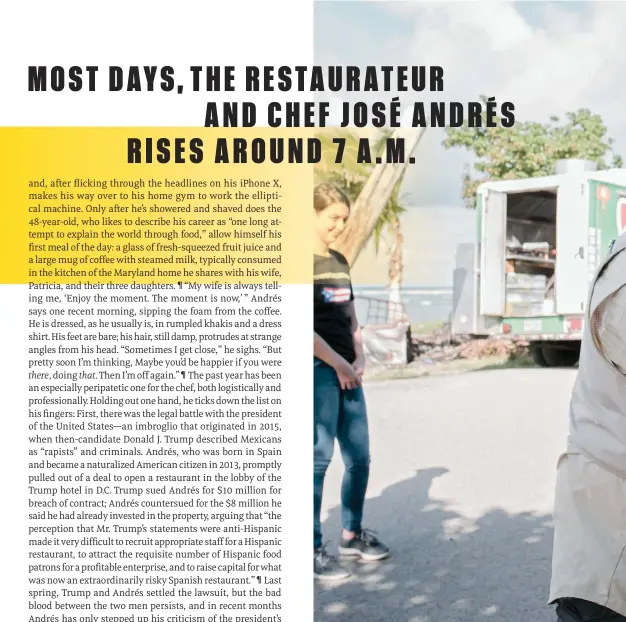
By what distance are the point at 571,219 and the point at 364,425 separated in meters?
4.97

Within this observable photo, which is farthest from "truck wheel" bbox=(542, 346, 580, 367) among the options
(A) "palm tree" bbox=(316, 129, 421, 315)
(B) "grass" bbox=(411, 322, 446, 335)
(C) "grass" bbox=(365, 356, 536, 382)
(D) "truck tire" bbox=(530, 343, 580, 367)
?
(A) "palm tree" bbox=(316, 129, 421, 315)

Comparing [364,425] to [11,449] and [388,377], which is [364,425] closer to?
[11,449]

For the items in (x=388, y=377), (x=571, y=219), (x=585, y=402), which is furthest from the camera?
(x=388, y=377)

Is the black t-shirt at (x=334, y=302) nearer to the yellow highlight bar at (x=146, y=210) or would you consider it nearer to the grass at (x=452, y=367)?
the yellow highlight bar at (x=146, y=210)

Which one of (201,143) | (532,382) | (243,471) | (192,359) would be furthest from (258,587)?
(532,382)

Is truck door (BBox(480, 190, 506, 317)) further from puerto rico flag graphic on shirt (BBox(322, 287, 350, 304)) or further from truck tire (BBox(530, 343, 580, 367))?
puerto rico flag graphic on shirt (BBox(322, 287, 350, 304))

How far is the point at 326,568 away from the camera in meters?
3.27

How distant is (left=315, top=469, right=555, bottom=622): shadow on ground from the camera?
2.97m

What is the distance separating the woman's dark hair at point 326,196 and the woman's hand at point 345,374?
1.76 feet

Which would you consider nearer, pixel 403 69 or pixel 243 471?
pixel 243 471

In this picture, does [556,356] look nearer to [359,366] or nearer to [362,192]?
[359,366]

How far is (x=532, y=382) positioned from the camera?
26.2 feet

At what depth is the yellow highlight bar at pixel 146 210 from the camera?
257cm

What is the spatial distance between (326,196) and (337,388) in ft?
2.28
